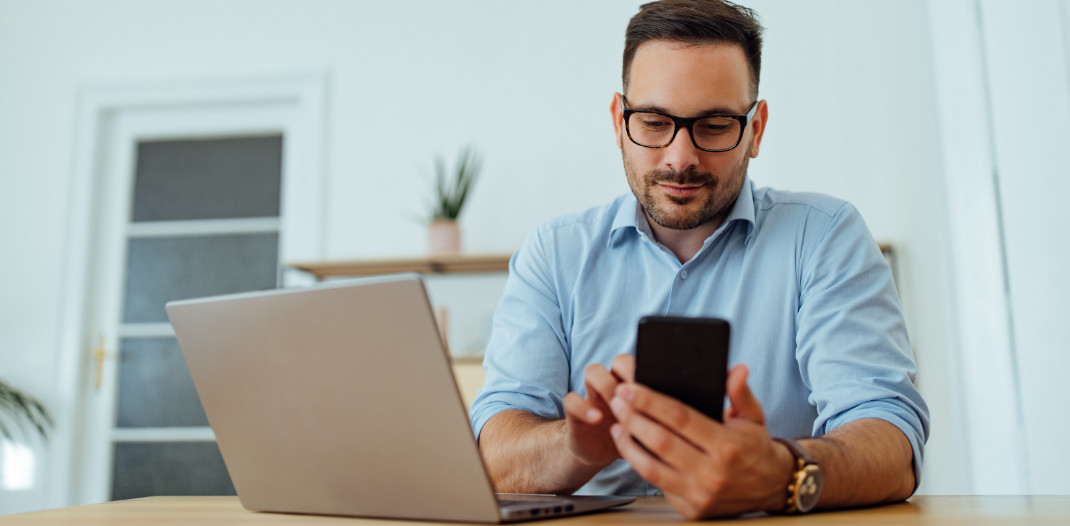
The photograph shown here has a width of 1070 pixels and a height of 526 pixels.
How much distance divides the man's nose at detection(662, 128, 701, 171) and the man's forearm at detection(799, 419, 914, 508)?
0.45 metres

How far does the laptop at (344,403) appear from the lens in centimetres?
71

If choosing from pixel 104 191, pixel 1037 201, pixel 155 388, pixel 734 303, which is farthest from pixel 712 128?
pixel 104 191

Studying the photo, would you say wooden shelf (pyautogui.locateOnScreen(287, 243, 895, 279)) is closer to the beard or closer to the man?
the man

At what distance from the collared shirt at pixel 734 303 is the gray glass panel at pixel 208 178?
2.32 metres

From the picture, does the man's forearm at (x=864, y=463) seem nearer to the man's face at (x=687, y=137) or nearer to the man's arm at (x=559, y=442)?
the man's arm at (x=559, y=442)

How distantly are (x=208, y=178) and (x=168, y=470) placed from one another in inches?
47.3

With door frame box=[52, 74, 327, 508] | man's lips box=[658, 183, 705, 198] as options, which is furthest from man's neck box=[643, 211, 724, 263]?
door frame box=[52, 74, 327, 508]

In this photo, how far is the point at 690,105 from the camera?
1.24 m

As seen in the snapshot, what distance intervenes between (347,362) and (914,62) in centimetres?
271

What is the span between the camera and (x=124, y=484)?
3373 millimetres

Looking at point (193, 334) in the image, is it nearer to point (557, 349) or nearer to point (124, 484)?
point (557, 349)

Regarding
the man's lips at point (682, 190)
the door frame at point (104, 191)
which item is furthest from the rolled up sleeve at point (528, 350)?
the door frame at point (104, 191)

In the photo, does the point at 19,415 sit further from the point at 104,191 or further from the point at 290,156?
the point at 290,156

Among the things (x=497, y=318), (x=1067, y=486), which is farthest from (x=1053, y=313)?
(x=497, y=318)
